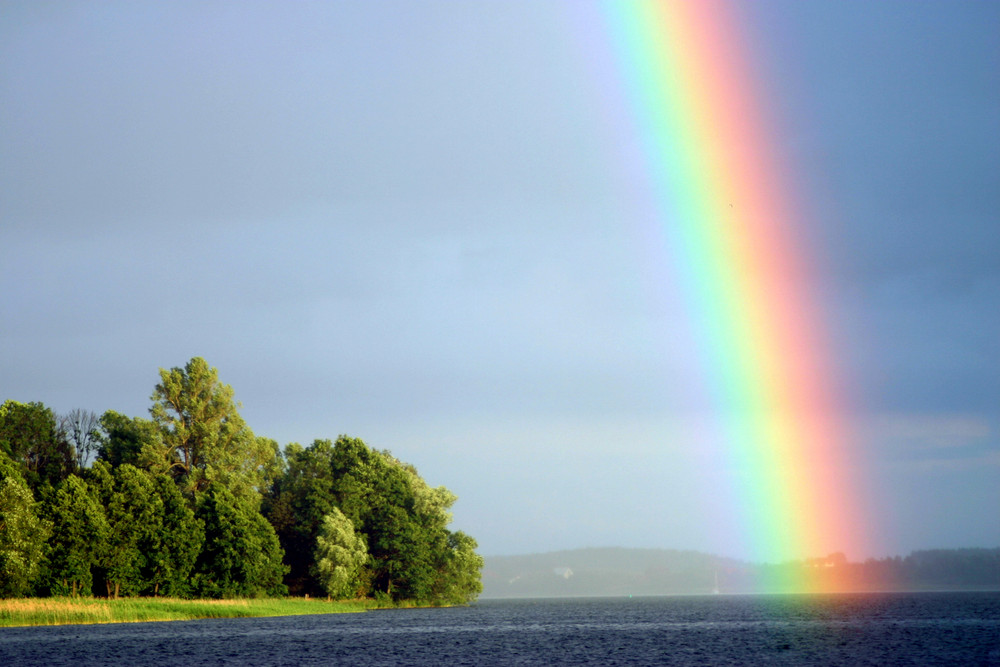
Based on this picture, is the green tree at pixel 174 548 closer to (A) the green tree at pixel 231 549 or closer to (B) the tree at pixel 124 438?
(A) the green tree at pixel 231 549

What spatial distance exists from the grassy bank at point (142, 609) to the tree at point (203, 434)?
1880cm

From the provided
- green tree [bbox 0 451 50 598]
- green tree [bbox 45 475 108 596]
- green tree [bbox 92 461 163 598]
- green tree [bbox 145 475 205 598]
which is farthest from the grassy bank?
green tree [bbox 92 461 163 598]

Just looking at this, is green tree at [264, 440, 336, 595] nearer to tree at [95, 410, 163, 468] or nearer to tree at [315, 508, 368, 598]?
tree at [315, 508, 368, 598]

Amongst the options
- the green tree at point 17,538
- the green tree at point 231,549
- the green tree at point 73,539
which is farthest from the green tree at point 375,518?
the green tree at point 17,538

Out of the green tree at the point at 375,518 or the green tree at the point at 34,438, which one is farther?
the green tree at the point at 375,518

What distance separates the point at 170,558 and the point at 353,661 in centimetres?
5884

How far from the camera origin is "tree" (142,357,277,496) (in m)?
135

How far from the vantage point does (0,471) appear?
9512 centimetres

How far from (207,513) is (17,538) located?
31.3 m

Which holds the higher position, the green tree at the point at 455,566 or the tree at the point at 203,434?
the tree at the point at 203,434

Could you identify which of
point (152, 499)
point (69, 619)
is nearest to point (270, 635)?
point (69, 619)

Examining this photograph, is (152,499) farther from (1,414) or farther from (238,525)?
(1,414)

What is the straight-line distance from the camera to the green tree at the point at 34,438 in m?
124

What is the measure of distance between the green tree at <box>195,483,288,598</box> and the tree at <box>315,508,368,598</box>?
7779mm
